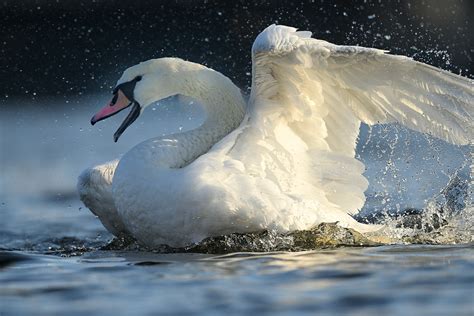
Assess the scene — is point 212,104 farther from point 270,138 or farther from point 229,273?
point 229,273

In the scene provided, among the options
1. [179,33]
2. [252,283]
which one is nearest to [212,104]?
[252,283]

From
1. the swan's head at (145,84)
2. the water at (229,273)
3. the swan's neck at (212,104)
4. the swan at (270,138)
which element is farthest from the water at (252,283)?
the swan's head at (145,84)

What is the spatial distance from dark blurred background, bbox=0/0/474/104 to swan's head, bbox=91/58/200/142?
381 inches

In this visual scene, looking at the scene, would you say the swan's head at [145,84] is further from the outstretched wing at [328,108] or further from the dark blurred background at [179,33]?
the dark blurred background at [179,33]

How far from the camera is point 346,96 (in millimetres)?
8250

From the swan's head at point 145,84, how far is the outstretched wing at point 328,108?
2.35ft

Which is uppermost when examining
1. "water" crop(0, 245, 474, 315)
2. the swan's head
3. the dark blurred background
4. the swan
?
the dark blurred background

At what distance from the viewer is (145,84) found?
328 inches

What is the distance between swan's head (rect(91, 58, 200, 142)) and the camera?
27.4ft

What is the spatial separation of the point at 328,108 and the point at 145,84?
1315 millimetres

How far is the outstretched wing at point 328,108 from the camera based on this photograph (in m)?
7.61

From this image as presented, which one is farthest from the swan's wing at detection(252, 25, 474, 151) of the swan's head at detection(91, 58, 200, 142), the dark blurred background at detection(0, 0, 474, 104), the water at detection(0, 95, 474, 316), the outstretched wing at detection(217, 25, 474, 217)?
the dark blurred background at detection(0, 0, 474, 104)

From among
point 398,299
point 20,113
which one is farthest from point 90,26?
point 398,299

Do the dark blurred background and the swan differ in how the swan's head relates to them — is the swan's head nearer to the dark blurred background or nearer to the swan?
the swan
